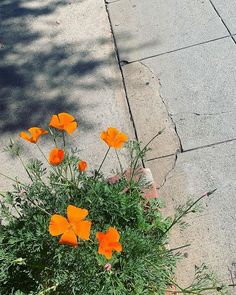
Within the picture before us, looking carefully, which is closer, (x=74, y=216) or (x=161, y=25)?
(x=74, y=216)

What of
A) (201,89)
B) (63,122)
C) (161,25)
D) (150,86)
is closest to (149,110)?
(150,86)

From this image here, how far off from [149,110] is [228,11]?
1.46 meters

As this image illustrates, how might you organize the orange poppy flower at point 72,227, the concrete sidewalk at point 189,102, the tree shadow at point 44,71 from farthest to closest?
the tree shadow at point 44,71 < the concrete sidewalk at point 189,102 < the orange poppy flower at point 72,227

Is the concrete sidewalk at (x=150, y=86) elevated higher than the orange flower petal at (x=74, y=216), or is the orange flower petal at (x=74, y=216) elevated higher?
the concrete sidewalk at (x=150, y=86)

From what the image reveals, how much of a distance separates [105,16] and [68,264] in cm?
341

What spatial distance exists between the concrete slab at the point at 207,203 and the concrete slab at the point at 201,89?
6.4 inches

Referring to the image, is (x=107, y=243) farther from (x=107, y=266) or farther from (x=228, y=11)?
(x=228, y=11)

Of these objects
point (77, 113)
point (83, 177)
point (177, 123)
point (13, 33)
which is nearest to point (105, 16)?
point (13, 33)

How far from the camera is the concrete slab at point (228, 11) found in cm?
433

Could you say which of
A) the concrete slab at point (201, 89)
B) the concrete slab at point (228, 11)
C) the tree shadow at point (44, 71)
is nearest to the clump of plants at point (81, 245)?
the concrete slab at point (201, 89)

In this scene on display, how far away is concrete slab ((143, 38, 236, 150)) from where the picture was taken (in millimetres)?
3502

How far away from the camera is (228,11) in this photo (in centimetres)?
451

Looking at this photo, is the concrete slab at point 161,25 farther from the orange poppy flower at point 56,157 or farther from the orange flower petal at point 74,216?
the orange flower petal at point 74,216

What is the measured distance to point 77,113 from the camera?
399 cm
